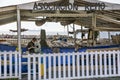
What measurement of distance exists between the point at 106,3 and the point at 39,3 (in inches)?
138

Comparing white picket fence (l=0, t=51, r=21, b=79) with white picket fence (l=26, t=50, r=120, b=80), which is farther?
white picket fence (l=0, t=51, r=21, b=79)

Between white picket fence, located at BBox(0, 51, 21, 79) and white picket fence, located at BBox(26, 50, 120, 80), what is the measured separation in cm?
69

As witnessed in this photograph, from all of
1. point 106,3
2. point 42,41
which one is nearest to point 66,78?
point 106,3

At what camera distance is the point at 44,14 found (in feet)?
48.8

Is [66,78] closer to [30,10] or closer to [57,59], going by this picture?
[57,59]

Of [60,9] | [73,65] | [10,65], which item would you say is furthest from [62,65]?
[60,9]

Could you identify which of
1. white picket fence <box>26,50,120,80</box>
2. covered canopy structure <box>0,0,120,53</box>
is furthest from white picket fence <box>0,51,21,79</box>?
covered canopy structure <box>0,0,120,53</box>

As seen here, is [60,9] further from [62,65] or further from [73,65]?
[73,65]

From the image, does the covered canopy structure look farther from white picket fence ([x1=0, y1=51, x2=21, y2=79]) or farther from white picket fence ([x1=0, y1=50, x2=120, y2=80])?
white picket fence ([x1=0, y1=50, x2=120, y2=80])

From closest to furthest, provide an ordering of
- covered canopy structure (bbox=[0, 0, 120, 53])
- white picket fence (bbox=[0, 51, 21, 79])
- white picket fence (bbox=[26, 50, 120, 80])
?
1. white picket fence (bbox=[26, 50, 120, 80])
2. white picket fence (bbox=[0, 51, 21, 79])
3. covered canopy structure (bbox=[0, 0, 120, 53])

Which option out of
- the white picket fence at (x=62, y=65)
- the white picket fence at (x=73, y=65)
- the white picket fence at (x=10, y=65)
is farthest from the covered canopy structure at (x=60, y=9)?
the white picket fence at (x=73, y=65)

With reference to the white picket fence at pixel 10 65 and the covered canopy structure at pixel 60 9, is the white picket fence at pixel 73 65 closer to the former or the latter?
the white picket fence at pixel 10 65

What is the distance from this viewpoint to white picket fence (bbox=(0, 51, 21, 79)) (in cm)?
1342

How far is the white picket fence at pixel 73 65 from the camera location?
13.2 m
